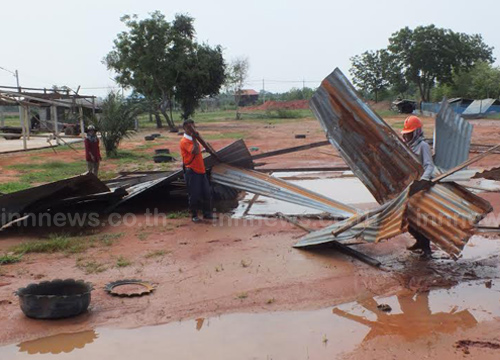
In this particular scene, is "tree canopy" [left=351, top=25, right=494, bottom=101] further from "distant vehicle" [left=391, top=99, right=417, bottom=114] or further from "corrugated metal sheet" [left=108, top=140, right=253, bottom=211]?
"corrugated metal sheet" [left=108, top=140, right=253, bottom=211]

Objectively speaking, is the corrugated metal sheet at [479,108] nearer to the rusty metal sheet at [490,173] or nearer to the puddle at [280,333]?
the rusty metal sheet at [490,173]

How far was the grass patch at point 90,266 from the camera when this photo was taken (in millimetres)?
5262

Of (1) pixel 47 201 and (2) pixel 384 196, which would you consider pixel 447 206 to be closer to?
(2) pixel 384 196

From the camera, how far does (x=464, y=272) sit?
5.14 meters

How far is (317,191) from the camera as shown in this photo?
9.73 meters

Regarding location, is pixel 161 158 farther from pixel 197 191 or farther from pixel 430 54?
pixel 430 54

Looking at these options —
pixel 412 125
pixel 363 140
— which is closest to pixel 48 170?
pixel 363 140

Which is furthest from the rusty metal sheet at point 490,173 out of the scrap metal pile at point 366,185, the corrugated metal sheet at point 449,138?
the corrugated metal sheet at point 449,138

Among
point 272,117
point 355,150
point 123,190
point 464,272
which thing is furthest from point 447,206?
point 272,117

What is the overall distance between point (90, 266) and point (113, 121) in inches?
415

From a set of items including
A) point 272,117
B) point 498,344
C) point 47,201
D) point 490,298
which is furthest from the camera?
point 272,117

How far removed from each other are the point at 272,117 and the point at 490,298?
36719 millimetres

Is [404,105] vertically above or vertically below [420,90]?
below

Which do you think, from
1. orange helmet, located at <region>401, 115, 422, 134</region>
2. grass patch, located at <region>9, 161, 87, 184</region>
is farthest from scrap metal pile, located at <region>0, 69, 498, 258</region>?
grass patch, located at <region>9, 161, 87, 184</region>
